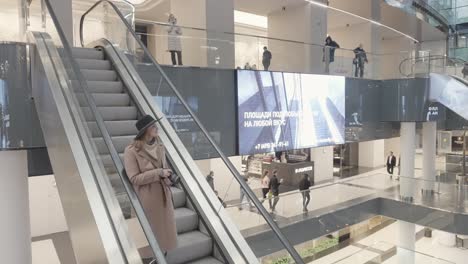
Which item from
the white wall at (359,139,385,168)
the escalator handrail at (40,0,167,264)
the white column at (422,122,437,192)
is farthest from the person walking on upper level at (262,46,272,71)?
the white wall at (359,139,385,168)

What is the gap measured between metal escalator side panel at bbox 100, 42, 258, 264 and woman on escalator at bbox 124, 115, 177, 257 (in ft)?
2.19

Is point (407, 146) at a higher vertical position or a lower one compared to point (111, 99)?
lower

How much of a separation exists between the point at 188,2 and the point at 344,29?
36.1 feet

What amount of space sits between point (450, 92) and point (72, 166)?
14326mm

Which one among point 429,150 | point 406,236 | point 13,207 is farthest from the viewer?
point 429,150

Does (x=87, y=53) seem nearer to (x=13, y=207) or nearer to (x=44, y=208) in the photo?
(x=13, y=207)

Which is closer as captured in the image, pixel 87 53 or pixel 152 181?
pixel 152 181

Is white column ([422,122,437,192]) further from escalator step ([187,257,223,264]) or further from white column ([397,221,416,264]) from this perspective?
escalator step ([187,257,223,264])

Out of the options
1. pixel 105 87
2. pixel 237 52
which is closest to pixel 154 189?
pixel 105 87

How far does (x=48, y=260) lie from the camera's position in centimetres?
973

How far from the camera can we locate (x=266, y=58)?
399 inches

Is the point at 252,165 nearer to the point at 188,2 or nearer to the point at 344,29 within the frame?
the point at 344,29

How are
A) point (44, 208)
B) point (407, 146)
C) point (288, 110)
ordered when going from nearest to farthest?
point (288, 110) → point (44, 208) → point (407, 146)

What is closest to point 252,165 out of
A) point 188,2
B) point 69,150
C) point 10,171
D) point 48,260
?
point 188,2
